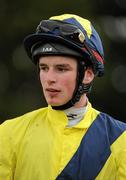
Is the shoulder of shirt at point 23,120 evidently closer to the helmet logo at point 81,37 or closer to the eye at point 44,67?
the eye at point 44,67

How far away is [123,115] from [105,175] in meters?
12.6

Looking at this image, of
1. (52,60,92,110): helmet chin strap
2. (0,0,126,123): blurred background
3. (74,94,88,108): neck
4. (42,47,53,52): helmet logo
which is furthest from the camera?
(0,0,126,123): blurred background

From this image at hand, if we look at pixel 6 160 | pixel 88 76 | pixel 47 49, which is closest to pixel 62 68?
pixel 47 49

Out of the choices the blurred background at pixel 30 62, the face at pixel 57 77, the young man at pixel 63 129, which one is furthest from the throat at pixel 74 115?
the blurred background at pixel 30 62

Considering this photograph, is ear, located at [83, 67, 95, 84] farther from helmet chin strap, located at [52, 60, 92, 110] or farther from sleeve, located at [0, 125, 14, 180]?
sleeve, located at [0, 125, 14, 180]

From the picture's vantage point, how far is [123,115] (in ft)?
61.8

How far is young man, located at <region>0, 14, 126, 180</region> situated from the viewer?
20.6 ft

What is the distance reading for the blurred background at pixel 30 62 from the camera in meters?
19.0

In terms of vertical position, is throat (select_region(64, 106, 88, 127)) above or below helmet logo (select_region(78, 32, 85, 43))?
below

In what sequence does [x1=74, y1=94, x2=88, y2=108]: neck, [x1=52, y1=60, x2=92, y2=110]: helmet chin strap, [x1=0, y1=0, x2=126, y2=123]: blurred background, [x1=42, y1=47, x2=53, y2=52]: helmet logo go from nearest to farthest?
[x1=42, y1=47, x2=53, y2=52]: helmet logo, [x1=52, y1=60, x2=92, y2=110]: helmet chin strap, [x1=74, y1=94, x2=88, y2=108]: neck, [x1=0, y1=0, x2=126, y2=123]: blurred background

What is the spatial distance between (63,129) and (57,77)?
396mm

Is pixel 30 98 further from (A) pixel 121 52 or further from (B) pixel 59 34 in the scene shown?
(B) pixel 59 34

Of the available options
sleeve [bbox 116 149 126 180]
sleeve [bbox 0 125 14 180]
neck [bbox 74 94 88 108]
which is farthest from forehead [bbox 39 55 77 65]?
sleeve [bbox 116 149 126 180]

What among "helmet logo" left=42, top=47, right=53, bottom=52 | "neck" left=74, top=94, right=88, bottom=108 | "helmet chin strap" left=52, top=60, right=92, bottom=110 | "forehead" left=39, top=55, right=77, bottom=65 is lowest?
"neck" left=74, top=94, right=88, bottom=108
